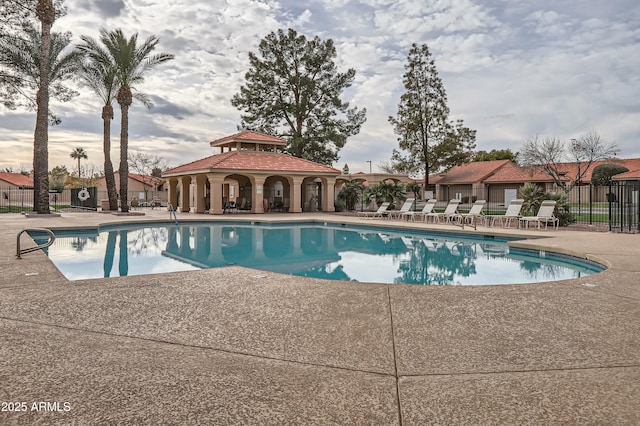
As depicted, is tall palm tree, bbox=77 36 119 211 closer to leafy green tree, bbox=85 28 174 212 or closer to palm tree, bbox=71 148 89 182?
leafy green tree, bbox=85 28 174 212

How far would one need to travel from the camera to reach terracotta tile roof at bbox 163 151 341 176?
27.0 metres

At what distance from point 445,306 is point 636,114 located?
3437 centimetres

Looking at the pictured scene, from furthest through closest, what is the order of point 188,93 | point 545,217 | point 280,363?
point 188,93, point 545,217, point 280,363

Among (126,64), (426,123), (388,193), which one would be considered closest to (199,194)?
(126,64)

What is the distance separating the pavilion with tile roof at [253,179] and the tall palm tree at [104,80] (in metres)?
4.43

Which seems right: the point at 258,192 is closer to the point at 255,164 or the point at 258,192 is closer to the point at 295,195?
the point at 255,164

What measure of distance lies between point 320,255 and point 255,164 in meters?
15.9

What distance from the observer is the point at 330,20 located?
17.0m

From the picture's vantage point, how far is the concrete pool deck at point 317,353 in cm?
277

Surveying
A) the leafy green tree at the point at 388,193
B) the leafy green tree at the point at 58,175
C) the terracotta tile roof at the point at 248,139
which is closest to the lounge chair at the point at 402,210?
the leafy green tree at the point at 388,193

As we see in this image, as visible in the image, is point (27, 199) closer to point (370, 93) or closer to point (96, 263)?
point (370, 93)

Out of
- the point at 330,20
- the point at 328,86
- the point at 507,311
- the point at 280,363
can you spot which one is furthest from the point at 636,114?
the point at 280,363

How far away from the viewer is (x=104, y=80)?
27.6 meters

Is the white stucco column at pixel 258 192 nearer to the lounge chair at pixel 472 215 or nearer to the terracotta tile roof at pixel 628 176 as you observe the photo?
the lounge chair at pixel 472 215
